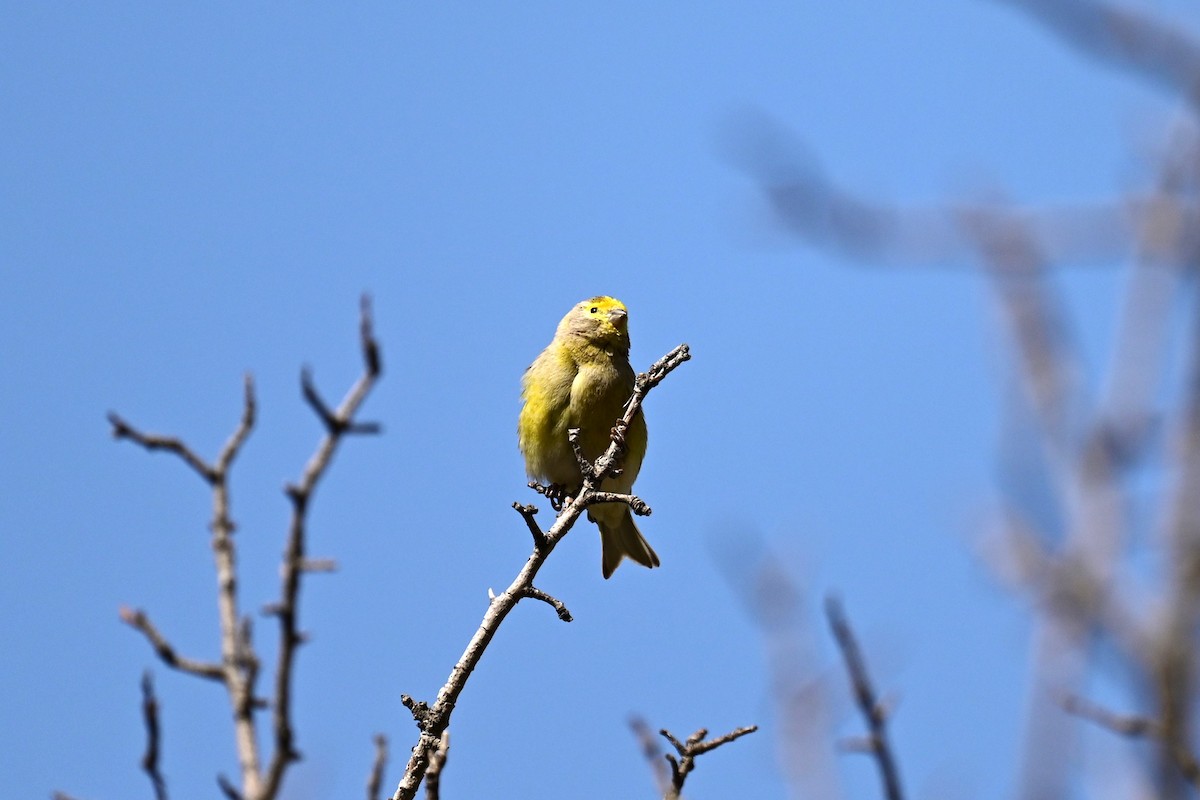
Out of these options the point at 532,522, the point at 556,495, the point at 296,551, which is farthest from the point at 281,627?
the point at 556,495

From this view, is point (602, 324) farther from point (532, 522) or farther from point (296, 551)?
point (296, 551)

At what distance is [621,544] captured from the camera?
27.9ft

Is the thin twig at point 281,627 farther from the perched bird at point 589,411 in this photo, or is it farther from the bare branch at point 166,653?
the perched bird at point 589,411

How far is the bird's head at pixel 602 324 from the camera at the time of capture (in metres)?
8.39

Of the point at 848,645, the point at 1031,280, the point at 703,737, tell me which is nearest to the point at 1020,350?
the point at 1031,280

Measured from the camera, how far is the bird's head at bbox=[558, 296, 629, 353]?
27.5 ft

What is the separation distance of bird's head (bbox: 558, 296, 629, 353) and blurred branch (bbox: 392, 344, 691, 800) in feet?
8.00

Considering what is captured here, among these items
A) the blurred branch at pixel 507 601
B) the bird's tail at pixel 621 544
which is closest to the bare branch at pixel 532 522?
the blurred branch at pixel 507 601

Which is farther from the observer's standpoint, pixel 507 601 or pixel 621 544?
pixel 621 544

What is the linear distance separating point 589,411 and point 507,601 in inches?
127

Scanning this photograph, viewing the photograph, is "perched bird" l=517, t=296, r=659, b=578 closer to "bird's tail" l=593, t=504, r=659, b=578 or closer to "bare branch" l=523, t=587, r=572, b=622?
"bird's tail" l=593, t=504, r=659, b=578

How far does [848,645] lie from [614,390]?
5507 mm

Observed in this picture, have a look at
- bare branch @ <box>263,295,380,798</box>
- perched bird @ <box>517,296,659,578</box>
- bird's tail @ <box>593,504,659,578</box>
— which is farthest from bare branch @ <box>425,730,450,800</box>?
bird's tail @ <box>593,504,659,578</box>

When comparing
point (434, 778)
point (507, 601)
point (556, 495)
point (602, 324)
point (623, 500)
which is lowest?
point (434, 778)
